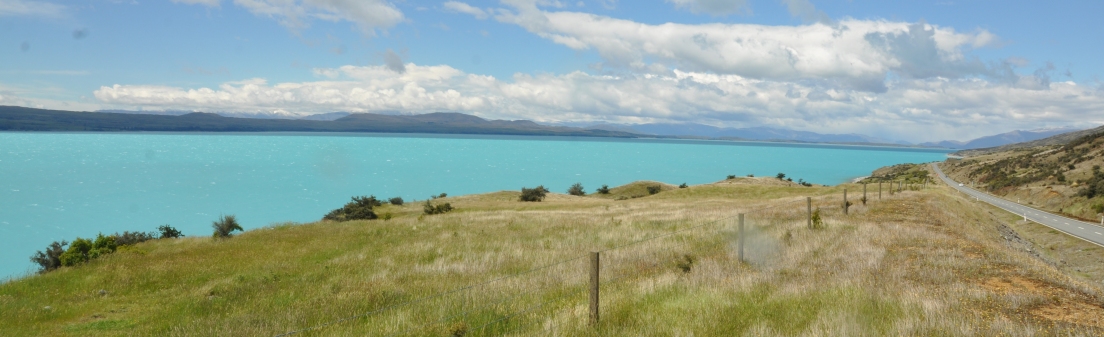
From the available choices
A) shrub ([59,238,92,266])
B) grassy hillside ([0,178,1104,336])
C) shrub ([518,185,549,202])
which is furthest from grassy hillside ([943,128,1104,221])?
shrub ([59,238,92,266])

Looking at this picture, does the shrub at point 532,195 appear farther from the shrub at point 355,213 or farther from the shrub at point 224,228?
the shrub at point 224,228

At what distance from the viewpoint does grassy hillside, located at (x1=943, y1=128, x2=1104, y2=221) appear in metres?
54.0

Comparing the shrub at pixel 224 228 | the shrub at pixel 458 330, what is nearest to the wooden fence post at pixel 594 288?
the shrub at pixel 458 330

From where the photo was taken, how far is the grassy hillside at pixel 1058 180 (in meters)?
54.0

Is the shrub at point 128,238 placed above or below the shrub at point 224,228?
below

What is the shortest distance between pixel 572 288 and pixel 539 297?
100 cm

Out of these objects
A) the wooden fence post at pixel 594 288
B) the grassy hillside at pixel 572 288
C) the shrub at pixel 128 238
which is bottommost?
the shrub at pixel 128 238

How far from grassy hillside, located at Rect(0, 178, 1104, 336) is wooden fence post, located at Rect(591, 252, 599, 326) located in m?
0.20

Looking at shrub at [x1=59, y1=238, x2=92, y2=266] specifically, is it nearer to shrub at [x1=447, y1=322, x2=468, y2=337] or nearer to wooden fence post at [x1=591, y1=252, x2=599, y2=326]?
shrub at [x1=447, y1=322, x2=468, y2=337]

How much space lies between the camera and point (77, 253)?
20625mm

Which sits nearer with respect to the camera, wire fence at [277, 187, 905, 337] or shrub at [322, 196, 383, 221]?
wire fence at [277, 187, 905, 337]

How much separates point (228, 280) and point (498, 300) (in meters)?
9.29

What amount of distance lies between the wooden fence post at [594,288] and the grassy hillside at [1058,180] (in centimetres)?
5879

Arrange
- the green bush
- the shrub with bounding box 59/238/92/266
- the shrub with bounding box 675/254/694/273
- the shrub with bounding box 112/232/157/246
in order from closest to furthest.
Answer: the shrub with bounding box 675/254/694/273
the shrub with bounding box 59/238/92/266
the green bush
the shrub with bounding box 112/232/157/246
